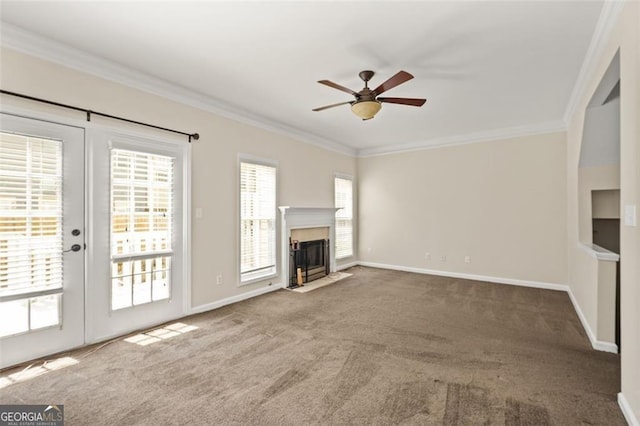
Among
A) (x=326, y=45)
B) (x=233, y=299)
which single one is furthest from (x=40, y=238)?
(x=326, y=45)

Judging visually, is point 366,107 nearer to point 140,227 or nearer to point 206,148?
point 206,148

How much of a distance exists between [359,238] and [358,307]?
10.7 ft

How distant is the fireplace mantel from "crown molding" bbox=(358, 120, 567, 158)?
187cm

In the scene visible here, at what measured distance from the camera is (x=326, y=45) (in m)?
2.73

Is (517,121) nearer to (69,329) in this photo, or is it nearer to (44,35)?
(44,35)

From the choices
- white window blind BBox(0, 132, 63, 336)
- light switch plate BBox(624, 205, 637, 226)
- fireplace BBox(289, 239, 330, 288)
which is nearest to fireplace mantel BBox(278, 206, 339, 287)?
fireplace BBox(289, 239, 330, 288)

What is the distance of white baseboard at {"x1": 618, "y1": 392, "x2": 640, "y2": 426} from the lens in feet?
5.77

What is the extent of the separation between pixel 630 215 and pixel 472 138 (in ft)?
13.8

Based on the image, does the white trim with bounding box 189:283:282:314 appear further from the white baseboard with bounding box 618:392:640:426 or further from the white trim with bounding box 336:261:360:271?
the white baseboard with bounding box 618:392:640:426

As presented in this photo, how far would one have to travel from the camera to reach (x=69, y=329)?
2.82 meters

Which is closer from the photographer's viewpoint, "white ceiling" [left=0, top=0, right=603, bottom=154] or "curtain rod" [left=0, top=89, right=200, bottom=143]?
"white ceiling" [left=0, top=0, right=603, bottom=154]

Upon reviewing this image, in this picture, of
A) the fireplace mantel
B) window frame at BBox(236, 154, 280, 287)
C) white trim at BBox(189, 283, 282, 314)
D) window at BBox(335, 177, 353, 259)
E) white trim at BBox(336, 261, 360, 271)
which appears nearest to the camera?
white trim at BBox(189, 283, 282, 314)

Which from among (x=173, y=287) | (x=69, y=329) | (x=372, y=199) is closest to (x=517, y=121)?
(x=372, y=199)

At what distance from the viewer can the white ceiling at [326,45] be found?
2264 mm
